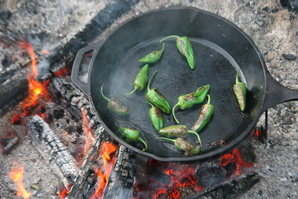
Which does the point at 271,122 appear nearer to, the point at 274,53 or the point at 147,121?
the point at 274,53

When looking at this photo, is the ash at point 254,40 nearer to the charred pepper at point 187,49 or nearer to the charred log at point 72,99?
the charred log at point 72,99

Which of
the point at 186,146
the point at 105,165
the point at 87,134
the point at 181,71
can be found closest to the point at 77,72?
the point at 87,134

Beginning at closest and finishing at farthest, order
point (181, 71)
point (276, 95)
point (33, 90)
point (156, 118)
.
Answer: point (276, 95) → point (156, 118) → point (181, 71) → point (33, 90)

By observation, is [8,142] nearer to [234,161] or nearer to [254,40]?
[234,161]

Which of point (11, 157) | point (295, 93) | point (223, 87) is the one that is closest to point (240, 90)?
point (223, 87)

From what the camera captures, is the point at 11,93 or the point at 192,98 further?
the point at 11,93
